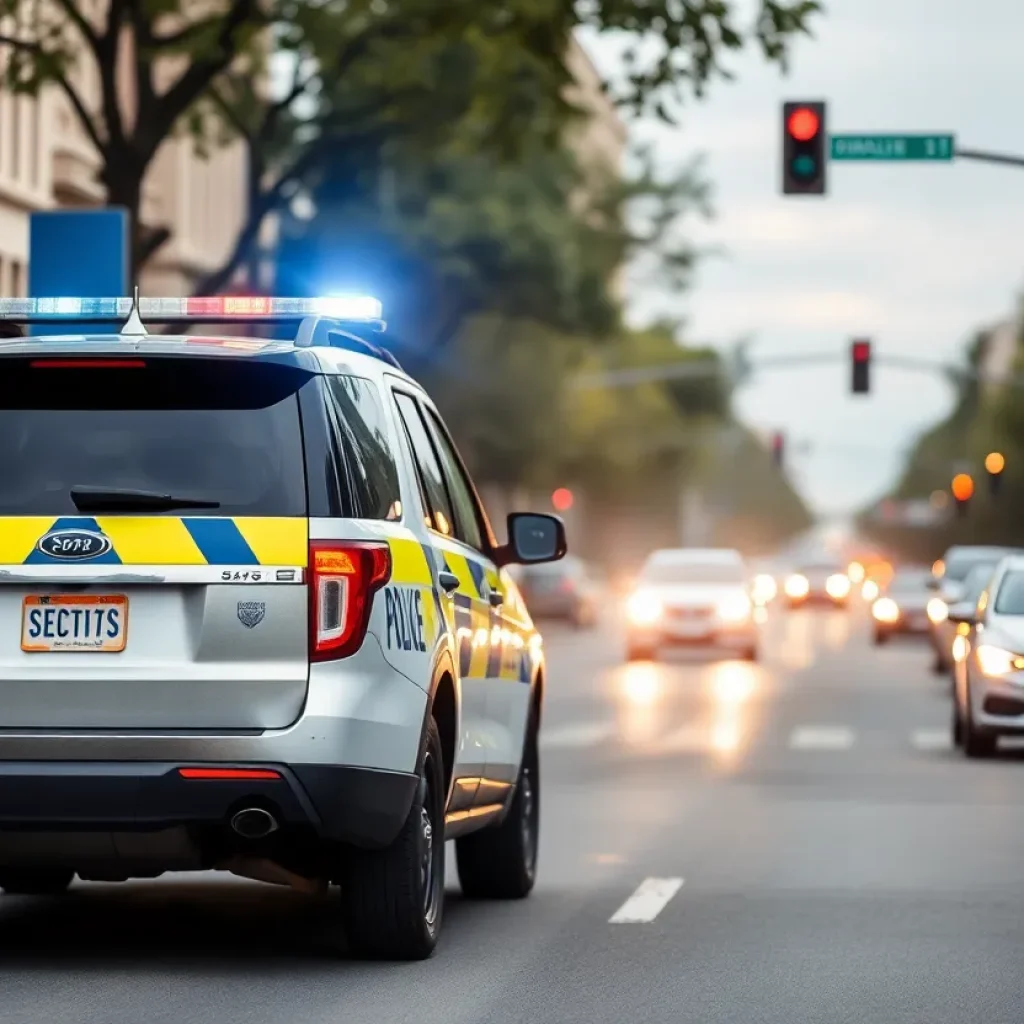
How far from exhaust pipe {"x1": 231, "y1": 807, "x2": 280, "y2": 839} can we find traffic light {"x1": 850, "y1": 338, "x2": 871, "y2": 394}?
45.0m

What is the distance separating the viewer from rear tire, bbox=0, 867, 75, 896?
37.0 ft

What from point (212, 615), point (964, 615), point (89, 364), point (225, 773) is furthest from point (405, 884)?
point (964, 615)

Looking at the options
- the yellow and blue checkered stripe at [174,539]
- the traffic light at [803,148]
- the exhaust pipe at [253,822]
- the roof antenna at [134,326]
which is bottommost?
the exhaust pipe at [253,822]

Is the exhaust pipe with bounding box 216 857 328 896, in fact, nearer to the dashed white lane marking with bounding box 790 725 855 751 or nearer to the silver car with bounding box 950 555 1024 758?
the silver car with bounding box 950 555 1024 758

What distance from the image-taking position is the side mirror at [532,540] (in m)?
11.4

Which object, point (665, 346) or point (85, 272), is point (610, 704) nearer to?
point (85, 272)

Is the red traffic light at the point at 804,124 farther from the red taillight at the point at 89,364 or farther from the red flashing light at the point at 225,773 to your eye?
the red flashing light at the point at 225,773

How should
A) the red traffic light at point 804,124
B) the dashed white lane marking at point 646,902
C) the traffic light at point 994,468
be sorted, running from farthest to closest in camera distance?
the traffic light at point 994,468
the red traffic light at point 804,124
the dashed white lane marking at point 646,902

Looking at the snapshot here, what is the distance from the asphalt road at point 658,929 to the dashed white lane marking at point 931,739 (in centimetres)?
334

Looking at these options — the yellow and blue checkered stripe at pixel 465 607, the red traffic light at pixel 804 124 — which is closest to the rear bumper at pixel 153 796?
the yellow and blue checkered stripe at pixel 465 607

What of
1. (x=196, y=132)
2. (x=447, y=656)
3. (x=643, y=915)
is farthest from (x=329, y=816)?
(x=196, y=132)

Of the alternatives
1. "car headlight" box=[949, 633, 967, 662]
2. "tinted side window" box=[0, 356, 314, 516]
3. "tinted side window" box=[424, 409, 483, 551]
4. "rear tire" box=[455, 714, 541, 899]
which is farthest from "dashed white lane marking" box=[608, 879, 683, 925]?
"car headlight" box=[949, 633, 967, 662]

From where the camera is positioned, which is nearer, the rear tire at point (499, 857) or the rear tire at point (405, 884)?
the rear tire at point (405, 884)

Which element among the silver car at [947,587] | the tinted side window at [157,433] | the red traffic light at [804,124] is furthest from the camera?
the silver car at [947,587]
